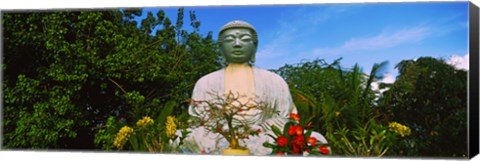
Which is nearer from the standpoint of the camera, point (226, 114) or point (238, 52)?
point (226, 114)

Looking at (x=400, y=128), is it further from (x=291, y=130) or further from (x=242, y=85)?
(x=242, y=85)

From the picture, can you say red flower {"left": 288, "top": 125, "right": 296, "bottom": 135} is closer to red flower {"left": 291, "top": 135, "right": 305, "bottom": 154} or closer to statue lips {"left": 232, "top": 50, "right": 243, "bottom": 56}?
red flower {"left": 291, "top": 135, "right": 305, "bottom": 154}

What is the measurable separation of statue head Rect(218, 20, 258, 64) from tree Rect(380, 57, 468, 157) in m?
1.42

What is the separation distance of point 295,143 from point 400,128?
1.12 meters

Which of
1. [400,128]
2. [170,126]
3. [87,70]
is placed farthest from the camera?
[87,70]

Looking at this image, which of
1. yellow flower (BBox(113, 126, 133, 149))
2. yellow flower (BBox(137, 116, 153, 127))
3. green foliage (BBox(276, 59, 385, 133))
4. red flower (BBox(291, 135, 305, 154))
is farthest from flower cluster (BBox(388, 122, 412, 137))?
yellow flower (BBox(113, 126, 133, 149))

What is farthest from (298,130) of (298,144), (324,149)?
(324,149)

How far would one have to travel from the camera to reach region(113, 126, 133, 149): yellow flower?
34.1ft

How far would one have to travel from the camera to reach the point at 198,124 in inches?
396

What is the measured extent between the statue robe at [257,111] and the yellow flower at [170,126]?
20 centimetres

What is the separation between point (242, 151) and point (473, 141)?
2.13m

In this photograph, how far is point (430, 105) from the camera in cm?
955

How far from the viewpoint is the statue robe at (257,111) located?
32.2 feet

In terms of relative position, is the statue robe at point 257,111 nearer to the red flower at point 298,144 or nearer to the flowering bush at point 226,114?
the flowering bush at point 226,114
